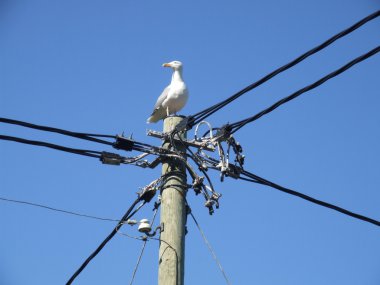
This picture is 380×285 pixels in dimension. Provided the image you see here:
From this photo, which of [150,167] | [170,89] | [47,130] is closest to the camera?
[47,130]

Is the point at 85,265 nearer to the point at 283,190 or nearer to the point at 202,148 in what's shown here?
the point at 202,148

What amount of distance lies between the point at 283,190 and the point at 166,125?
1.36 meters

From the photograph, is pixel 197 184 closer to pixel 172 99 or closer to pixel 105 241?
pixel 105 241

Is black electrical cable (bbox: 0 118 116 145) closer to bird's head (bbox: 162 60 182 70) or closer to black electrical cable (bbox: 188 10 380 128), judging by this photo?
black electrical cable (bbox: 188 10 380 128)

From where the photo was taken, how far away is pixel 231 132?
25.5 feet

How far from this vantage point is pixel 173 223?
6.92 m

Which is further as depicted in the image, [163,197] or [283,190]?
[283,190]

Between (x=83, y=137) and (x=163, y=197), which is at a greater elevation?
(x=83, y=137)

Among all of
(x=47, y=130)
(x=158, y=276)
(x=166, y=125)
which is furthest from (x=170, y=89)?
(x=158, y=276)

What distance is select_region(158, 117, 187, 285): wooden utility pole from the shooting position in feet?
22.0

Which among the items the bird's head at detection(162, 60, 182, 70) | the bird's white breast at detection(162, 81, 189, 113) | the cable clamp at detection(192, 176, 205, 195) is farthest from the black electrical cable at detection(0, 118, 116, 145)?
the bird's head at detection(162, 60, 182, 70)

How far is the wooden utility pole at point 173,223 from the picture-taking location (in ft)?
22.0

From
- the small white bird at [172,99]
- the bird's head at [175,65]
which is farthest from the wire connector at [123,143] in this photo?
the bird's head at [175,65]

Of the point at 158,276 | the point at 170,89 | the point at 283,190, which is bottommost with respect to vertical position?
the point at 158,276
